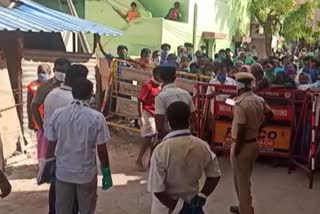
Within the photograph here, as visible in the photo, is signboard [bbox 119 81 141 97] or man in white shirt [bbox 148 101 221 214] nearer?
man in white shirt [bbox 148 101 221 214]

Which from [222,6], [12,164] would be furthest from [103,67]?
[222,6]

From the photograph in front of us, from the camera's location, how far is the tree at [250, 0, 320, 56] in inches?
969

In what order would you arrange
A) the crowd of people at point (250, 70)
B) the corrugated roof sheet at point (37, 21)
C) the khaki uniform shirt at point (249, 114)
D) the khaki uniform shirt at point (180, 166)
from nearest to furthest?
the khaki uniform shirt at point (180, 166), the khaki uniform shirt at point (249, 114), the crowd of people at point (250, 70), the corrugated roof sheet at point (37, 21)

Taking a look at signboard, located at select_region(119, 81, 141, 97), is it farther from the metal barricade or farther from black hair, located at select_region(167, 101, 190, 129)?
black hair, located at select_region(167, 101, 190, 129)

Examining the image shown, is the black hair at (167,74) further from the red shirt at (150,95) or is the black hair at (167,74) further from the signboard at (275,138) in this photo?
the signboard at (275,138)

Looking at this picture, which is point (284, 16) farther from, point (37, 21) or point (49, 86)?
point (49, 86)

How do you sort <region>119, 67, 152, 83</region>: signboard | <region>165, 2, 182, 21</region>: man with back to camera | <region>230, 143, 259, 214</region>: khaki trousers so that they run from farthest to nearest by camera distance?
<region>165, 2, 182, 21</region>: man with back to camera, <region>119, 67, 152, 83</region>: signboard, <region>230, 143, 259, 214</region>: khaki trousers

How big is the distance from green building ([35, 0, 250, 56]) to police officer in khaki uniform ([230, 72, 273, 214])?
1196 cm

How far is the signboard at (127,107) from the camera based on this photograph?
34.1 feet

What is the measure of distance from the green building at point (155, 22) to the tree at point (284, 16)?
292 centimetres

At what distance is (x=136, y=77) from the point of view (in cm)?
1023

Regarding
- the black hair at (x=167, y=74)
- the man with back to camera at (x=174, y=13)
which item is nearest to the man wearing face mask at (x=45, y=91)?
the black hair at (x=167, y=74)

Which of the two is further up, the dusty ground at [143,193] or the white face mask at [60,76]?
the white face mask at [60,76]

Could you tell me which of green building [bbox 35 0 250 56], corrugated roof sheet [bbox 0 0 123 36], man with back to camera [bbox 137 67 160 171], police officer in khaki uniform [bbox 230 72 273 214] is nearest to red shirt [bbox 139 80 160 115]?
man with back to camera [bbox 137 67 160 171]
